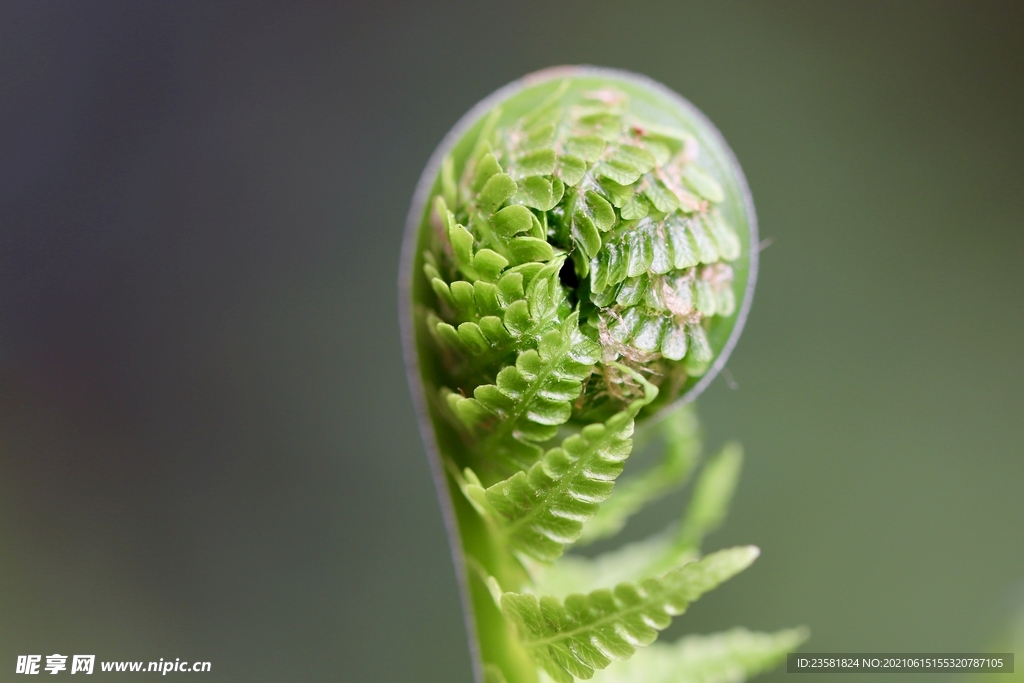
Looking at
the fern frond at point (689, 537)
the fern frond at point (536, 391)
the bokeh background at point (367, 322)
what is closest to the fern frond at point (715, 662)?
the fern frond at point (689, 537)

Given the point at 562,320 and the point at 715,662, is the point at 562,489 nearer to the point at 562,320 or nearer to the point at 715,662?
the point at 562,320

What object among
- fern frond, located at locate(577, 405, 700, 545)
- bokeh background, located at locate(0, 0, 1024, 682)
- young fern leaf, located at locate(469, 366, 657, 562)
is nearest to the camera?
young fern leaf, located at locate(469, 366, 657, 562)

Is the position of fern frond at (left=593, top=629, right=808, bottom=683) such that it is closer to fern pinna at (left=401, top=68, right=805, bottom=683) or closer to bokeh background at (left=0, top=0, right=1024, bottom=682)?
fern pinna at (left=401, top=68, right=805, bottom=683)

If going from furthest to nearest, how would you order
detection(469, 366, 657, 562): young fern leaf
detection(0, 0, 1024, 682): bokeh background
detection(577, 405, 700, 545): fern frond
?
1. detection(0, 0, 1024, 682): bokeh background
2. detection(577, 405, 700, 545): fern frond
3. detection(469, 366, 657, 562): young fern leaf

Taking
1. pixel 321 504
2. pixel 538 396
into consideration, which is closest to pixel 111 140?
pixel 321 504

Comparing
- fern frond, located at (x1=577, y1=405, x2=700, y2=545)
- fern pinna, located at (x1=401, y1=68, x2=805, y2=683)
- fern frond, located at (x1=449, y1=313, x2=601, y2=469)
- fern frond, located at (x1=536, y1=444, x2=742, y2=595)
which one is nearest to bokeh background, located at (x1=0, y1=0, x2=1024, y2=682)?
fern frond, located at (x1=536, y1=444, x2=742, y2=595)

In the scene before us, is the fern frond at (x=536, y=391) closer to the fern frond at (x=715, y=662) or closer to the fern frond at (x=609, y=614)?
the fern frond at (x=609, y=614)
